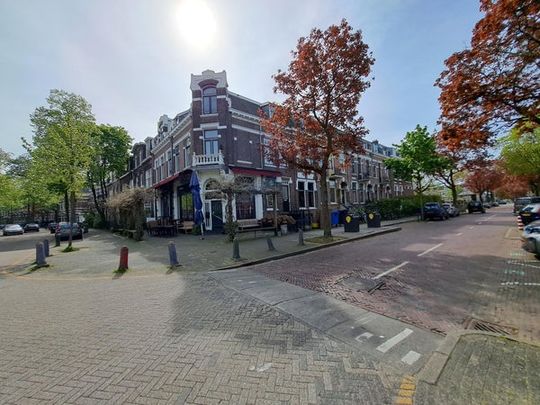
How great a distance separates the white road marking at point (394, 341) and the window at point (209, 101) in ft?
65.6

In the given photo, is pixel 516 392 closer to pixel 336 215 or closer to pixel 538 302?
pixel 538 302

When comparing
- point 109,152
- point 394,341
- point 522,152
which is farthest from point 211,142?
point 522,152

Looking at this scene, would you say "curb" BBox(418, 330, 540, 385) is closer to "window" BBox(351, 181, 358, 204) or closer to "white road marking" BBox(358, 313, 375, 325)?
"white road marking" BBox(358, 313, 375, 325)

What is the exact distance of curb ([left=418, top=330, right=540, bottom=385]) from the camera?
2.86 metres

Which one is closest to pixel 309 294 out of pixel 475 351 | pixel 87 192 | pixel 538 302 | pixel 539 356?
pixel 475 351

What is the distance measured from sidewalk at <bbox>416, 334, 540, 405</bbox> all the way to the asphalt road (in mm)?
653

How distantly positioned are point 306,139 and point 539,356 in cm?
1246

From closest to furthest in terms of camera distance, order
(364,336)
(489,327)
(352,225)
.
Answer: (364,336) → (489,327) → (352,225)

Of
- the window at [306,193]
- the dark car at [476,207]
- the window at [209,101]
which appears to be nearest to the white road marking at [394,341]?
the window at [209,101]

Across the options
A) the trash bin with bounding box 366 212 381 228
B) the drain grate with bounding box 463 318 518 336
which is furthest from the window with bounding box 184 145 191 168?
the drain grate with bounding box 463 318 518 336

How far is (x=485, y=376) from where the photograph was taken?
9.27 ft

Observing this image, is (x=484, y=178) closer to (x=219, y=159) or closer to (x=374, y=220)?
(x=374, y=220)

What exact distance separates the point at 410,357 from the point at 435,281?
3860 millimetres

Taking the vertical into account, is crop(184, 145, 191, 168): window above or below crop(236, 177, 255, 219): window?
above
